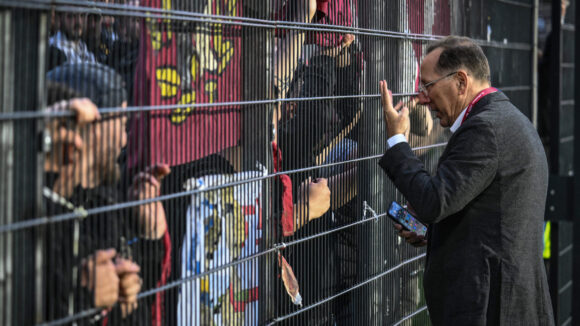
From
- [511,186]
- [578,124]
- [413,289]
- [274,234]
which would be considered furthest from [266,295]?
[578,124]

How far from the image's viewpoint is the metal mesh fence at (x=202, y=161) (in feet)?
7.43

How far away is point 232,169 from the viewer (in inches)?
123

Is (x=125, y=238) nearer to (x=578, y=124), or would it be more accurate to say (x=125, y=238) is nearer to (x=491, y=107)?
(x=491, y=107)

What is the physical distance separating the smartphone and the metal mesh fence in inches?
9.1

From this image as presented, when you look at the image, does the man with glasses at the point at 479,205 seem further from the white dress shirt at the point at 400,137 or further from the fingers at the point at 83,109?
the fingers at the point at 83,109

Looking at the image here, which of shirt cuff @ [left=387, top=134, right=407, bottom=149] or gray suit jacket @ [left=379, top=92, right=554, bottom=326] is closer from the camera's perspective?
gray suit jacket @ [left=379, top=92, right=554, bottom=326]

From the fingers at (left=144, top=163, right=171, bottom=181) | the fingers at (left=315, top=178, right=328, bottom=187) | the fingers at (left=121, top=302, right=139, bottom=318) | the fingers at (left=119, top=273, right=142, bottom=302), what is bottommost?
the fingers at (left=121, top=302, right=139, bottom=318)

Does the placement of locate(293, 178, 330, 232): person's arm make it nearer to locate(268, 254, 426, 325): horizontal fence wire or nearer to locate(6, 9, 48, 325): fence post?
locate(268, 254, 426, 325): horizontal fence wire

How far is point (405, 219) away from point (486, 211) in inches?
23.8

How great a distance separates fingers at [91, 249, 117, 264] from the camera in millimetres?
2469

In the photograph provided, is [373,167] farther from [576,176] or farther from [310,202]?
[576,176]

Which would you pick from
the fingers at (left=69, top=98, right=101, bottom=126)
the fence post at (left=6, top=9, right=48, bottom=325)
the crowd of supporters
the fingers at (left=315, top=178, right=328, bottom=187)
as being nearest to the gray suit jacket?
the fingers at (left=315, top=178, right=328, bottom=187)

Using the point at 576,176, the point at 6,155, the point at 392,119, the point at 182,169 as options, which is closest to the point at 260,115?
the point at 182,169

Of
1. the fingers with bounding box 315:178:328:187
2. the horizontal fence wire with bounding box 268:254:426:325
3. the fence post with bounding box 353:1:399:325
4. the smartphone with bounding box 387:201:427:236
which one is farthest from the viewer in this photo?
the fence post with bounding box 353:1:399:325
